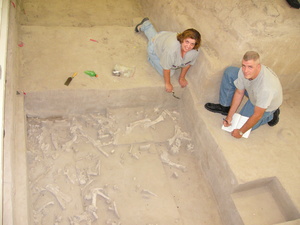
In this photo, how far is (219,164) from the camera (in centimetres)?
333

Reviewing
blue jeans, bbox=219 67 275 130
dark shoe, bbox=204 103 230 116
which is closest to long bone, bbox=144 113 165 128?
dark shoe, bbox=204 103 230 116

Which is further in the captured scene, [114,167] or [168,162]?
[168,162]

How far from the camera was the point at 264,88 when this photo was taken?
3.03 metres

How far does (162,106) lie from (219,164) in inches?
51.5

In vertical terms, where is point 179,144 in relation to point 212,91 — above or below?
below

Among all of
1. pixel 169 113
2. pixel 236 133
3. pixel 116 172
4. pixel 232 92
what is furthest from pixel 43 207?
pixel 232 92

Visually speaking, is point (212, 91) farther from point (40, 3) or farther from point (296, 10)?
point (40, 3)

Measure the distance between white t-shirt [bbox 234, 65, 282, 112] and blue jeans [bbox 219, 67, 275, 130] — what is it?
0.17 meters

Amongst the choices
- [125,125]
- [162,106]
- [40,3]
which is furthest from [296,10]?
[40,3]

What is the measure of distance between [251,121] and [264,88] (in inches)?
16.1

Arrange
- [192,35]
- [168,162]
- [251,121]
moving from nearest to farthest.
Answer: [251,121], [192,35], [168,162]

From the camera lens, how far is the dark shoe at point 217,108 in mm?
3760

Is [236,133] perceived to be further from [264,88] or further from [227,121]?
[264,88]

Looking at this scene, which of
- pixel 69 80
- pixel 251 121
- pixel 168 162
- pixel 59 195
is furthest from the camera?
pixel 69 80
